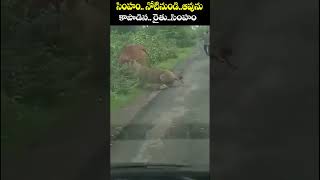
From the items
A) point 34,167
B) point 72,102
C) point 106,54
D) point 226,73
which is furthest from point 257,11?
point 34,167

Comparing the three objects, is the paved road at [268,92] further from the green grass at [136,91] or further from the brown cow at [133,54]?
the brown cow at [133,54]

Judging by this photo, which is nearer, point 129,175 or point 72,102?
point 129,175

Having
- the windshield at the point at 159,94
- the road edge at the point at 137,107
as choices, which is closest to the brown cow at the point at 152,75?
the windshield at the point at 159,94

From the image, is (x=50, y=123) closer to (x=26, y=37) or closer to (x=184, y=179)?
(x=26, y=37)

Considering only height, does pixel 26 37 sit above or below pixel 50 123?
above

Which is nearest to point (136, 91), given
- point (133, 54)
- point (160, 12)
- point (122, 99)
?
point (122, 99)

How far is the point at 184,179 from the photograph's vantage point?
3.48 m

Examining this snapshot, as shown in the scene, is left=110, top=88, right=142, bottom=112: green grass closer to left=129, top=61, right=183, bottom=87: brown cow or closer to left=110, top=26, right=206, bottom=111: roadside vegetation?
left=110, top=26, right=206, bottom=111: roadside vegetation

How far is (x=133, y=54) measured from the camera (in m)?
5.05

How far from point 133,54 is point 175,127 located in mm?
881

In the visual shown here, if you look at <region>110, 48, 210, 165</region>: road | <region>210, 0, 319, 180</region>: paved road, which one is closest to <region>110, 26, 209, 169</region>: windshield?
<region>110, 48, 210, 165</region>: road

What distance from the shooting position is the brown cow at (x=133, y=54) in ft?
16.5

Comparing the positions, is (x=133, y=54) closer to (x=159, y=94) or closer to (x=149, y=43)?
(x=149, y=43)

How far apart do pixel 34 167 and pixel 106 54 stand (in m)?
1.35
